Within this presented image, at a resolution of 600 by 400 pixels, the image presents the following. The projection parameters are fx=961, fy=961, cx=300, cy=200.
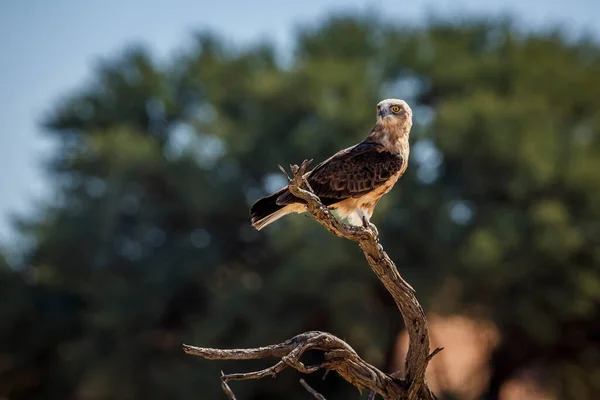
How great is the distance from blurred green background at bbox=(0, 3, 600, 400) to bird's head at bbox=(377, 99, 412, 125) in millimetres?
12971

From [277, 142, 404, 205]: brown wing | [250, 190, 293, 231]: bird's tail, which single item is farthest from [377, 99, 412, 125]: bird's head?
[250, 190, 293, 231]: bird's tail

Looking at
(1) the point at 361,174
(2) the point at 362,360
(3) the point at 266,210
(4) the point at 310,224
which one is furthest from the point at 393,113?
(4) the point at 310,224

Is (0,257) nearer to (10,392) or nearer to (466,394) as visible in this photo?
(10,392)

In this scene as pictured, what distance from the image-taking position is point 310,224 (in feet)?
75.2

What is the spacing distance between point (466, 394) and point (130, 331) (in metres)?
8.82

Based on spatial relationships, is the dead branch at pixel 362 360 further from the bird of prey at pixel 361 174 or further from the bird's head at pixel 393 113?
the bird's head at pixel 393 113

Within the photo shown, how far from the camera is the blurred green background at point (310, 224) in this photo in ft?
75.2

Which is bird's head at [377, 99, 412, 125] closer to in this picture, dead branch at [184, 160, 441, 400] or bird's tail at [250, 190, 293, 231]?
bird's tail at [250, 190, 293, 231]

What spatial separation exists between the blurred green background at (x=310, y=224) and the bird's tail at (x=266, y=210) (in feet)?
44.3

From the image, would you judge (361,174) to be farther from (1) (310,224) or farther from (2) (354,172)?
(1) (310,224)

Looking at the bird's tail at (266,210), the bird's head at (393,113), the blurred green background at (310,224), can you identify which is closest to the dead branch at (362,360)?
the bird's tail at (266,210)

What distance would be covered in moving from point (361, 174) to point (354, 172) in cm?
7

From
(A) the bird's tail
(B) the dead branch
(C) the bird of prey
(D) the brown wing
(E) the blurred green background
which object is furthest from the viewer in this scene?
(E) the blurred green background

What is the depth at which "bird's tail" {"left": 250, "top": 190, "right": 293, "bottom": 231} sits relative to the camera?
26.7 ft
